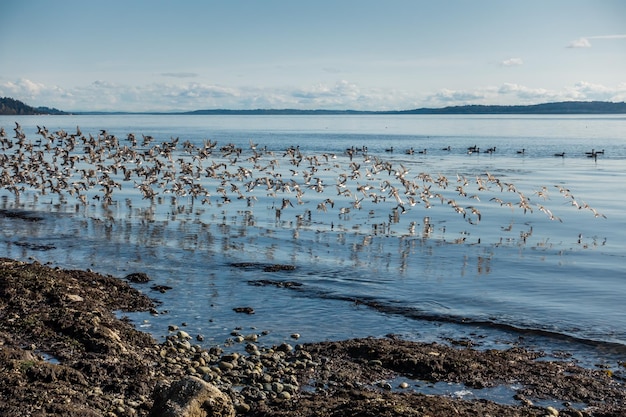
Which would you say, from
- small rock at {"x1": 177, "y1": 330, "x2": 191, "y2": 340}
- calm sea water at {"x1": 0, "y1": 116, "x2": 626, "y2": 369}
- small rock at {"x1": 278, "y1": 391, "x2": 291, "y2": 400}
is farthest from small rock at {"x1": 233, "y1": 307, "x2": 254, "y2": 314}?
small rock at {"x1": 278, "y1": 391, "x2": 291, "y2": 400}

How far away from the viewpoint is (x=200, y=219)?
92.9 feet

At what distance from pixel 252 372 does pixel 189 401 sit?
2768 millimetres

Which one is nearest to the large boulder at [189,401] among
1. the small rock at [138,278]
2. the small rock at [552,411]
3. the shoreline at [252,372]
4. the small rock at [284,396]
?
the shoreline at [252,372]

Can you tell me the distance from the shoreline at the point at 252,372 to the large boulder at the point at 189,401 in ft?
0.30

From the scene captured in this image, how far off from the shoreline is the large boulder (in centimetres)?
9

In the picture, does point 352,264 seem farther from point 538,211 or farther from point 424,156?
point 424,156

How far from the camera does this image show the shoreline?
9031 mm

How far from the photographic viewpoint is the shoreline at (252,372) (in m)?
9.03

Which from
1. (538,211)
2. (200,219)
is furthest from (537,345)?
(538,211)

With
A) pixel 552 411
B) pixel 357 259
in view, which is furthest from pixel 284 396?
pixel 357 259

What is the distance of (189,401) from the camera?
813cm

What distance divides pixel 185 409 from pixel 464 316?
29.0ft

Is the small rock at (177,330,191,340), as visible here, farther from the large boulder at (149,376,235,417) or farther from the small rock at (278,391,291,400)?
the large boulder at (149,376,235,417)

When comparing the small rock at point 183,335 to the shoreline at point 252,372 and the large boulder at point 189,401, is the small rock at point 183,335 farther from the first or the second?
the large boulder at point 189,401
